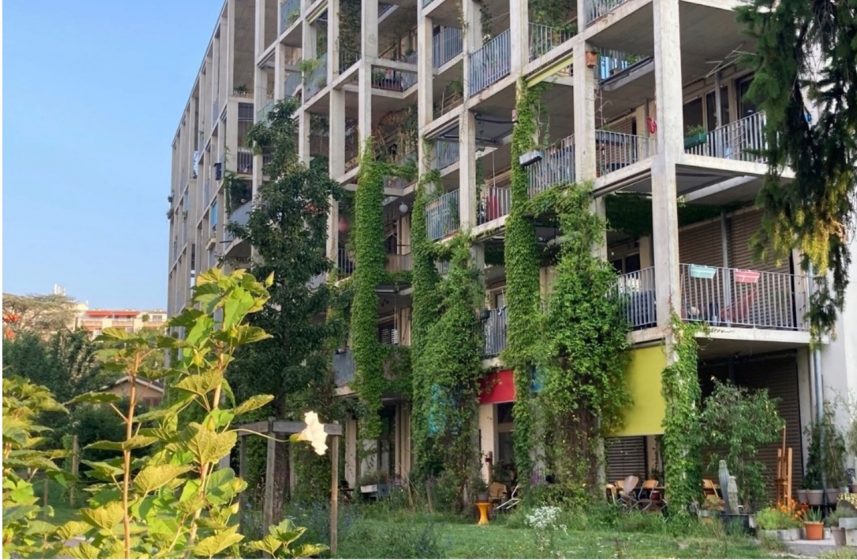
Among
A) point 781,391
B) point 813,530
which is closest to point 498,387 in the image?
point 781,391

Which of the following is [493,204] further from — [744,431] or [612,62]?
[744,431]

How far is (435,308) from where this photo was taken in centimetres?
2569

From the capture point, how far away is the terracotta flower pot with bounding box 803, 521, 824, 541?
49.1 ft

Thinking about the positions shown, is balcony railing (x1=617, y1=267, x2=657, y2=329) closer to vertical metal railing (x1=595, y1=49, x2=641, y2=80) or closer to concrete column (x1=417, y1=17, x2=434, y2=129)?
vertical metal railing (x1=595, y1=49, x2=641, y2=80)

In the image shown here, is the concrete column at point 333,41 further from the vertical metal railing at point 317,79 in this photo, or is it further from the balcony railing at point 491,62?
the balcony railing at point 491,62

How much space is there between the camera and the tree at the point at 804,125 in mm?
10258

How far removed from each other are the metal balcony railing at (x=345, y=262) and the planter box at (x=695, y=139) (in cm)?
1226

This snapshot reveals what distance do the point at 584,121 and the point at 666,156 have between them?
2620mm

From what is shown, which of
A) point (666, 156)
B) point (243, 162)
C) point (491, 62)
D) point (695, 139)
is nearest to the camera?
point (666, 156)

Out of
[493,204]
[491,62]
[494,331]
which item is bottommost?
[494,331]

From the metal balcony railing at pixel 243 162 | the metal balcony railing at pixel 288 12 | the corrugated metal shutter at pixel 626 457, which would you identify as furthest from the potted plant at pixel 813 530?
the metal balcony railing at pixel 243 162

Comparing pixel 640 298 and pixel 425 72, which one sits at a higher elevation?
pixel 425 72

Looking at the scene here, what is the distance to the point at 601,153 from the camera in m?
21.1

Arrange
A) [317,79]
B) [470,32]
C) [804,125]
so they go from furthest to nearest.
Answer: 1. [317,79]
2. [470,32]
3. [804,125]
